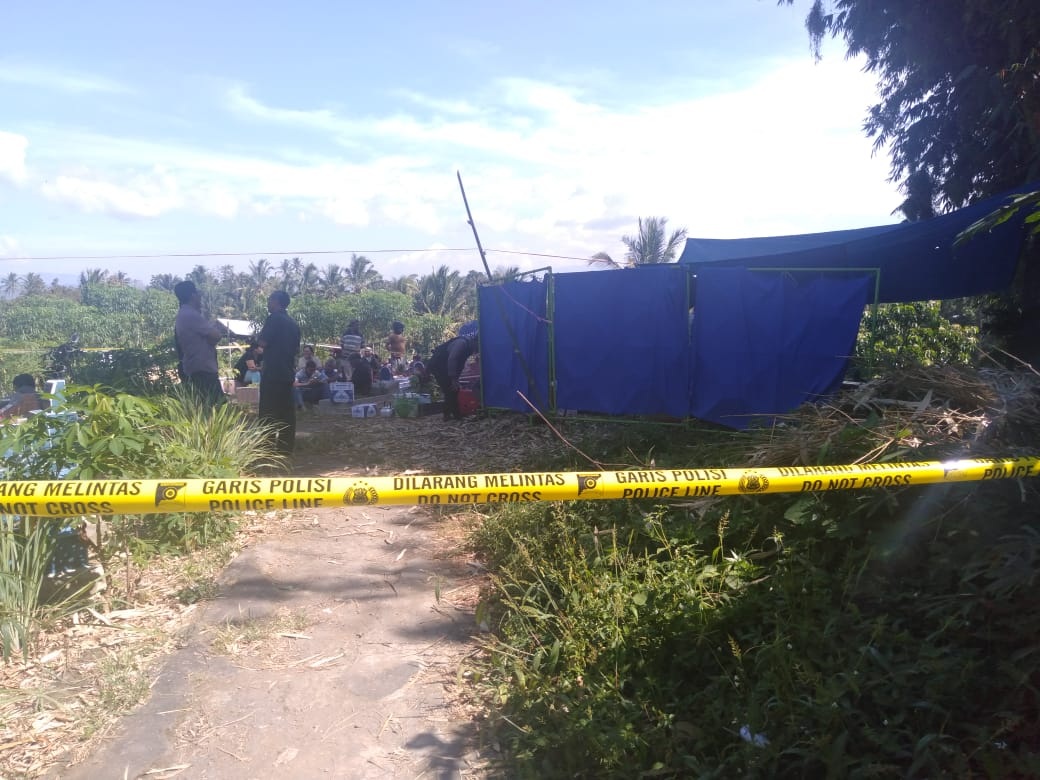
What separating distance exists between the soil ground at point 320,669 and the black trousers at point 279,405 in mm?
2271

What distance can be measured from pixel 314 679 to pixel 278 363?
489cm

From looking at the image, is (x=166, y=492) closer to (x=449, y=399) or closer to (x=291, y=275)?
(x=449, y=399)

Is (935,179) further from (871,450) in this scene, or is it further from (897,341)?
(871,450)

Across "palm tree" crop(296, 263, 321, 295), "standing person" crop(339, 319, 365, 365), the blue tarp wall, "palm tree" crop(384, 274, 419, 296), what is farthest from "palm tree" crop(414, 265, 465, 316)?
the blue tarp wall

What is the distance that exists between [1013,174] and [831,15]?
3023 mm

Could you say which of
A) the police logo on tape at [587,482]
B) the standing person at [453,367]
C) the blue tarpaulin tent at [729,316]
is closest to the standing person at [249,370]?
the standing person at [453,367]

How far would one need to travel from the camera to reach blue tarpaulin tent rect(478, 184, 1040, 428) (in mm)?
7176

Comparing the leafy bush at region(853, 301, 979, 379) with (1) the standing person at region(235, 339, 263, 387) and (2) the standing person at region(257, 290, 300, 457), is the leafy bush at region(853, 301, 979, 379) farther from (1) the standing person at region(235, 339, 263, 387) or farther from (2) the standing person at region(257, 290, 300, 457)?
(1) the standing person at region(235, 339, 263, 387)

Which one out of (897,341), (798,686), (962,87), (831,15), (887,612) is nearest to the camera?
(798,686)

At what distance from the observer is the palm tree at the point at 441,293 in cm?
4831

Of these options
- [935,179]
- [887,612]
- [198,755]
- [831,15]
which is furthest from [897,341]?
[198,755]

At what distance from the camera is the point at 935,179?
9.90 m

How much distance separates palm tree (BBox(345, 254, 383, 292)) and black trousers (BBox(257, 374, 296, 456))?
6013 centimetres

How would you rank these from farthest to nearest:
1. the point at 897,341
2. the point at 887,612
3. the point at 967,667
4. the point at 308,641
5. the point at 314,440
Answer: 1. the point at 897,341
2. the point at 314,440
3. the point at 308,641
4. the point at 887,612
5. the point at 967,667
